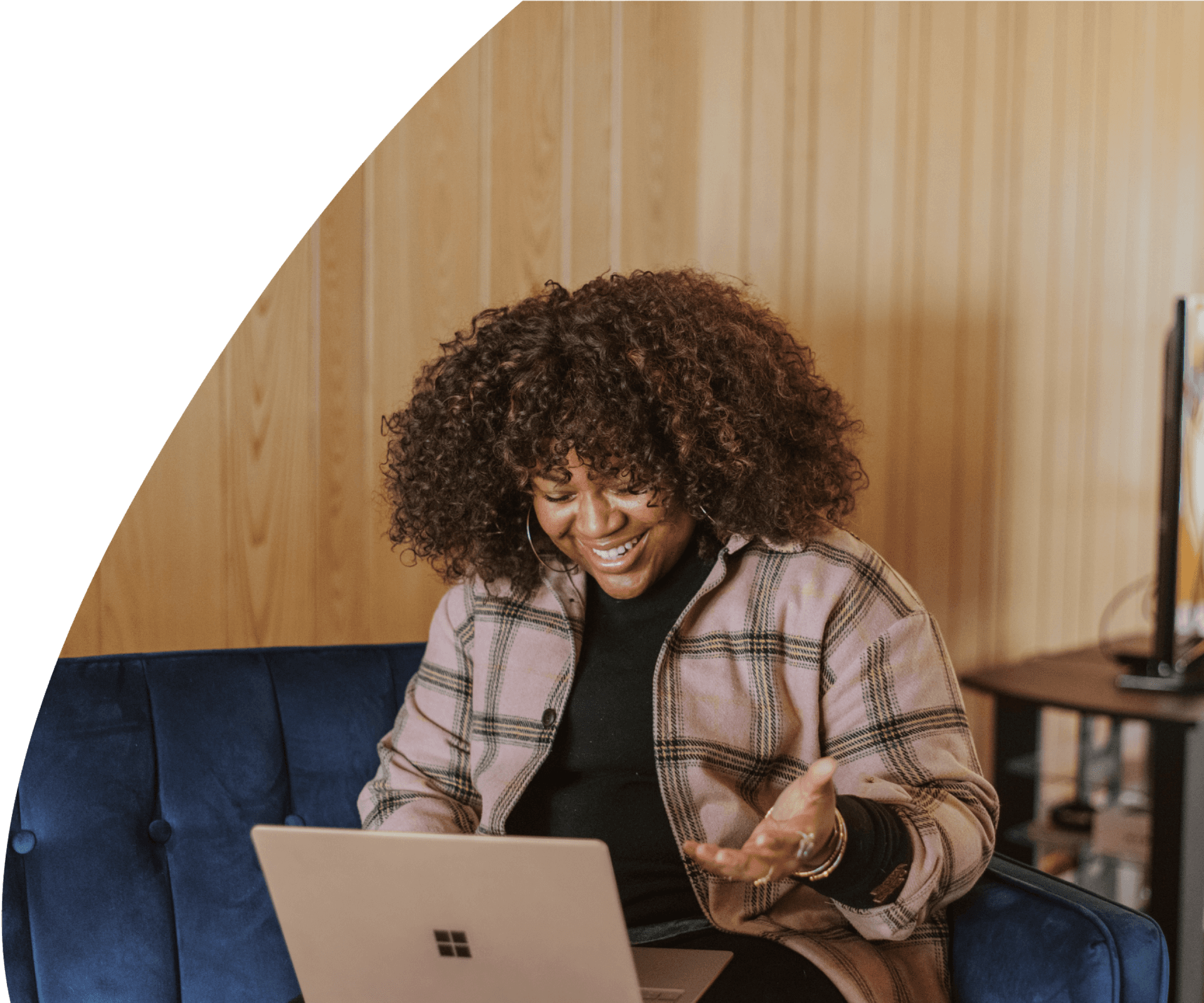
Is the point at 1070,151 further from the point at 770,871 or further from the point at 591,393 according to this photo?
the point at 770,871

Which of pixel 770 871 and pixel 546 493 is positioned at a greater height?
pixel 546 493

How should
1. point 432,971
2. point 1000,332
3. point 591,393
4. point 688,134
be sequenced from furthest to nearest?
point 1000,332
point 688,134
point 591,393
point 432,971

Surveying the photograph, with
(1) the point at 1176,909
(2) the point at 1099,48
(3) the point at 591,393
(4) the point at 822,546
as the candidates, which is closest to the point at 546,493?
(3) the point at 591,393

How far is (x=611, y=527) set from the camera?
1205mm

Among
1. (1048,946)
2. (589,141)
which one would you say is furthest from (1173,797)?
(589,141)

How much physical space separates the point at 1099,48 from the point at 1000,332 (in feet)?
2.57

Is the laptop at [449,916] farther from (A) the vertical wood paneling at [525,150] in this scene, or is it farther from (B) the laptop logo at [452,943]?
(A) the vertical wood paneling at [525,150]

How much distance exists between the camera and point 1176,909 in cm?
187

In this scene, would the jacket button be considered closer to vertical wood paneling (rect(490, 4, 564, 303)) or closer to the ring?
the ring

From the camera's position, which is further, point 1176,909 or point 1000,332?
point 1000,332

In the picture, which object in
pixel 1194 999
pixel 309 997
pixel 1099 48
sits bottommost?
pixel 1194 999

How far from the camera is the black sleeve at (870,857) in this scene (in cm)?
99

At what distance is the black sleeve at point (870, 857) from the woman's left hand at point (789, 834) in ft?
0.15

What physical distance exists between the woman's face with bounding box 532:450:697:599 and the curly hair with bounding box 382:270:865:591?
0.06 feet
